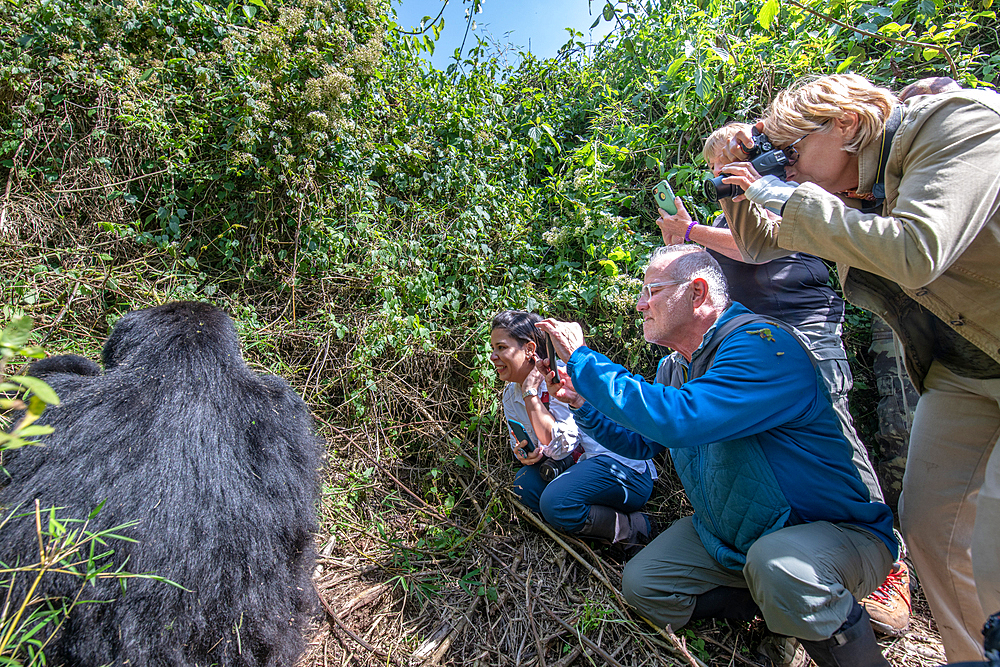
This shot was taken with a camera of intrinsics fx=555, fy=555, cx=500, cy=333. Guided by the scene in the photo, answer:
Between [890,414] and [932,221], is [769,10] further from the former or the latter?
[890,414]

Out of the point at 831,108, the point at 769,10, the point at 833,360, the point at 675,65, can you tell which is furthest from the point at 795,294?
the point at 675,65

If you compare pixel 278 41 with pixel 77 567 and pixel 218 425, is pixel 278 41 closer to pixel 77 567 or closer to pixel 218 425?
pixel 218 425

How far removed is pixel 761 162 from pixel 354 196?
8.33 ft

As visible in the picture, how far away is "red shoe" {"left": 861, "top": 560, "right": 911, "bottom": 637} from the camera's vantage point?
2.15 m

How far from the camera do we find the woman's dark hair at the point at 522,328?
9.27ft

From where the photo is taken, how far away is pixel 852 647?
67.7 inches

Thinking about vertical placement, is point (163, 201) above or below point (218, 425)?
above

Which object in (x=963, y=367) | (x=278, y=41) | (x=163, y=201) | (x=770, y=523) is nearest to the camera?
(x=963, y=367)

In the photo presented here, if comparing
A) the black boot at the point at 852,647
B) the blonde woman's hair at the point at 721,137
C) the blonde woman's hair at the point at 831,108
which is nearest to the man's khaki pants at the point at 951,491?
the black boot at the point at 852,647

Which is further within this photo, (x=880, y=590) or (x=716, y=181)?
(x=880, y=590)

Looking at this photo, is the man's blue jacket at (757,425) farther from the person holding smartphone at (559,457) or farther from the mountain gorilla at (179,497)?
the mountain gorilla at (179,497)

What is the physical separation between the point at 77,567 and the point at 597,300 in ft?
9.05

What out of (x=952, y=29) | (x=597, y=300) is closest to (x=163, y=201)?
(x=597, y=300)

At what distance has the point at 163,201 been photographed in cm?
358
